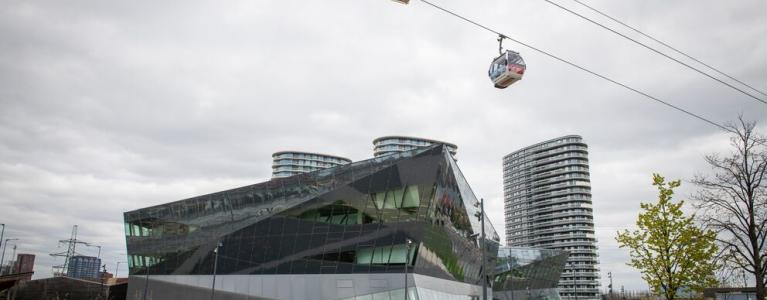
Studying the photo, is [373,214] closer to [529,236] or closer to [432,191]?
[432,191]

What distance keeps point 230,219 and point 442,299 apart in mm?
21638

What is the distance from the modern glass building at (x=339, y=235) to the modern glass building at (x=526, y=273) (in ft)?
112

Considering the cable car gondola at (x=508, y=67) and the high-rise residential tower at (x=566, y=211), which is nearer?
the cable car gondola at (x=508, y=67)

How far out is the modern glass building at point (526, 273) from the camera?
8856 centimetres

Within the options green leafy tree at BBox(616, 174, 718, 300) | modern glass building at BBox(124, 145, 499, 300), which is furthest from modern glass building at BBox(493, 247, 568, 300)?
green leafy tree at BBox(616, 174, 718, 300)

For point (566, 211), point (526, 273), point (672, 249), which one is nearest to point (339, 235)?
point (672, 249)

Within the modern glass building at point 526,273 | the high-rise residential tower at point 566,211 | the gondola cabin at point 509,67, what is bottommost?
the modern glass building at point 526,273

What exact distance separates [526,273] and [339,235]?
199 feet

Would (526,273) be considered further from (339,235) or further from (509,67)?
(509,67)

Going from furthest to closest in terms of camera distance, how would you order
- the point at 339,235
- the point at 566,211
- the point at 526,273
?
the point at 566,211 < the point at 526,273 < the point at 339,235

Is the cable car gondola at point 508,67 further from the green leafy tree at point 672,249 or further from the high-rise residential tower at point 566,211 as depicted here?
the high-rise residential tower at point 566,211

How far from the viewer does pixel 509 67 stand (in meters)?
18.5

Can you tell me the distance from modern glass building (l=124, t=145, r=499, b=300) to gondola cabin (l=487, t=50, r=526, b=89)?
75.1 feet

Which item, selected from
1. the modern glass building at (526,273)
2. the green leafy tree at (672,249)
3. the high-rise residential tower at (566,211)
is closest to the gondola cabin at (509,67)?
the green leafy tree at (672,249)
